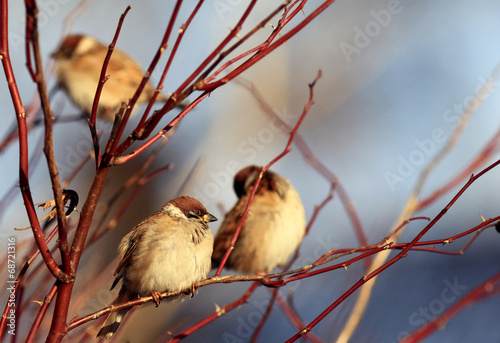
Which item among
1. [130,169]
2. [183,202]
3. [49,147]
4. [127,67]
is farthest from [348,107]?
[49,147]

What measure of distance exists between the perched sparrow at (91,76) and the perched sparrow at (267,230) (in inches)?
56.5

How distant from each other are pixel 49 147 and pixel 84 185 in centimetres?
668

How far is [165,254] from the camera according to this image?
2561mm

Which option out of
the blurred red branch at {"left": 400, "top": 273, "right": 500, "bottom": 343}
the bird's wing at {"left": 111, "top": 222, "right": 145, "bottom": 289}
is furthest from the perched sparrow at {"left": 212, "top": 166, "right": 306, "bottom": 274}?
the blurred red branch at {"left": 400, "top": 273, "right": 500, "bottom": 343}

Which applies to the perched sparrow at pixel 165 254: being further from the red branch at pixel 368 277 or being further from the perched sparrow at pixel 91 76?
the perched sparrow at pixel 91 76

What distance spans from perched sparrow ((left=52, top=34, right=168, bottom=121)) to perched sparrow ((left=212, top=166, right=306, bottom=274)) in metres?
1.44

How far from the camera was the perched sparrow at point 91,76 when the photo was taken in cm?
502

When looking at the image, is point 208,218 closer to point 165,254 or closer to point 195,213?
point 195,213

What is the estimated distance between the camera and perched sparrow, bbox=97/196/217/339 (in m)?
2.50

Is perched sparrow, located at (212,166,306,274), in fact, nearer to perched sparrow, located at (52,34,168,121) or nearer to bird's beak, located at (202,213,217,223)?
bird's beak, located at (202,213,217,223)

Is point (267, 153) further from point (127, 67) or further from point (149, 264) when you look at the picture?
point (149, 264)

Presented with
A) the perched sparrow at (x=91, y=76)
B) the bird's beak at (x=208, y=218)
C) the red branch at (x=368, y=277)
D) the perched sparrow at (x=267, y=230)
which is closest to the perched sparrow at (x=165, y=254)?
the bird's beak at (x=208, y=218)

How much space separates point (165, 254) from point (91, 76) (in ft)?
10.1

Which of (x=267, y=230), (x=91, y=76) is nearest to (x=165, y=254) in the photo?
(x=267, y=230)
